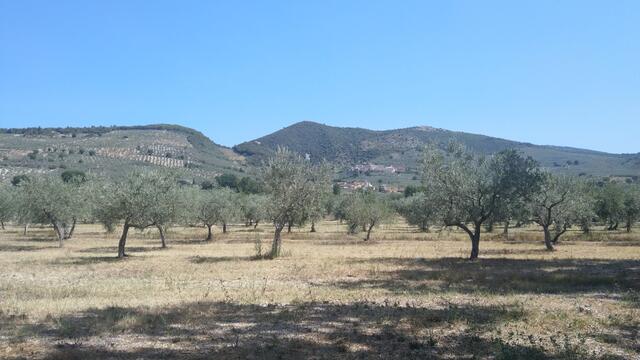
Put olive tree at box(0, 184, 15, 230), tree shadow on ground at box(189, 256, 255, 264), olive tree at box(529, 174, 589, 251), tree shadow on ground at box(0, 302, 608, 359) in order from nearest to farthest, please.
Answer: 1. tree shadow on ground at box(0, 302, 608, 359)
2. tree shadow on ground at box(189, 256, 255, 264)
3. olive tree at box(529, 174, 589, 251)
4. olive tree at box(0, 184, 15, 230)

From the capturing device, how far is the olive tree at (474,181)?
1266 inches

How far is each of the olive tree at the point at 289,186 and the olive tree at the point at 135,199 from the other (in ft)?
27.9

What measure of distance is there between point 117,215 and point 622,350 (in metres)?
35.9

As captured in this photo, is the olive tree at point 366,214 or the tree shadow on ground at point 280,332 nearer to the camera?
the tree shadow on ground at point 280,332

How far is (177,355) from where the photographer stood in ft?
32.8

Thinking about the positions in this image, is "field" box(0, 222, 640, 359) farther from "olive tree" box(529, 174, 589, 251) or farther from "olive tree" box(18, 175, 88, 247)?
"olive tree" box(18, 175, 88, 247)

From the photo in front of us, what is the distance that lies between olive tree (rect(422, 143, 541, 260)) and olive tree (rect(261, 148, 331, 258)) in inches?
334

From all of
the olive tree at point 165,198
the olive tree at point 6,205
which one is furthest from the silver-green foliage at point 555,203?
the olive tree at point 6,205

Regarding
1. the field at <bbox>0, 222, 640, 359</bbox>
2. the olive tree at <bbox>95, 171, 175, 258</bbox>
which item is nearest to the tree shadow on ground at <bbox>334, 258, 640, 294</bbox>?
the field at <bbox>0, 222, 640, 359</bbox>

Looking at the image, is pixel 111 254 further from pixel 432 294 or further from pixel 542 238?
pixel 542 238

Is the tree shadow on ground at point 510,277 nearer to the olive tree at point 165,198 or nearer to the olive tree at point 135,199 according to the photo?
the olive tree at point 165,198

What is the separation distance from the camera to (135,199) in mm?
37375

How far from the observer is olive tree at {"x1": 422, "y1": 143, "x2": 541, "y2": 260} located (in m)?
32.2

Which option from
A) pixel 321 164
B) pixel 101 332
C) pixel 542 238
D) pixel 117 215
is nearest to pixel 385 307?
pixel 101 332
